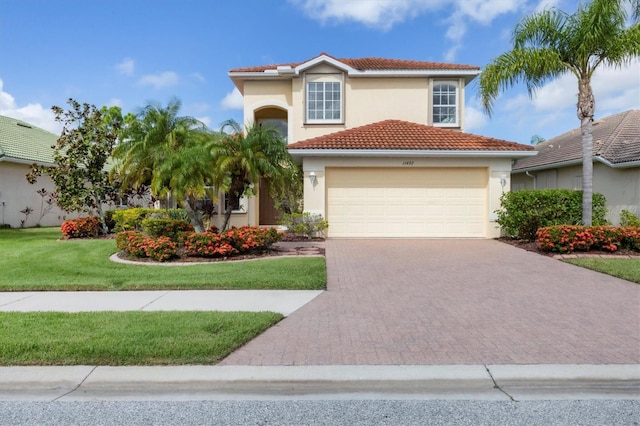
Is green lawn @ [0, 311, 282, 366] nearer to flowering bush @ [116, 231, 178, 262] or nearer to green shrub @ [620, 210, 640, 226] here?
flowering bush @ [116, 231, 178, 262]

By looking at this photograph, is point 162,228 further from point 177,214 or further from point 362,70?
point 362,70

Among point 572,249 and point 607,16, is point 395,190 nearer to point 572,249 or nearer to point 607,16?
point 572,249

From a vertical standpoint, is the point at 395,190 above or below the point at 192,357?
above

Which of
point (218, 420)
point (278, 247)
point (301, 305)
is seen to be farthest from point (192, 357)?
point (278, 247)

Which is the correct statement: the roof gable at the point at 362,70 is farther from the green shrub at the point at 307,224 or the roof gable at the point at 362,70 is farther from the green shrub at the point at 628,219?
the green shrub at the point at 628,219

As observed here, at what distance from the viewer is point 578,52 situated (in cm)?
1284

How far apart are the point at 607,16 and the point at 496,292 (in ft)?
32.1

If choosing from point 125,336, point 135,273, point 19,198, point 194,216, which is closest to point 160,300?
point 125,336

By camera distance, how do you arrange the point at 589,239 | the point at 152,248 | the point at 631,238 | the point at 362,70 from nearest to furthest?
the point at 152,248
the point at 589,239
the point at 631,238
the point at 362,70

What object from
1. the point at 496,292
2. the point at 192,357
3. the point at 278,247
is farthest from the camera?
the point at 278,247

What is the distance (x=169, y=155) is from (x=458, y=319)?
357 inches

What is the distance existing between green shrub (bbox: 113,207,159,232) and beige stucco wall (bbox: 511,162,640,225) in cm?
1842

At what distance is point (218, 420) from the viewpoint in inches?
141

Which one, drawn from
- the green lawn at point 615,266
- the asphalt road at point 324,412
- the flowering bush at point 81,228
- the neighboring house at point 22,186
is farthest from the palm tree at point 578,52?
the neighboring house at point 22,186
